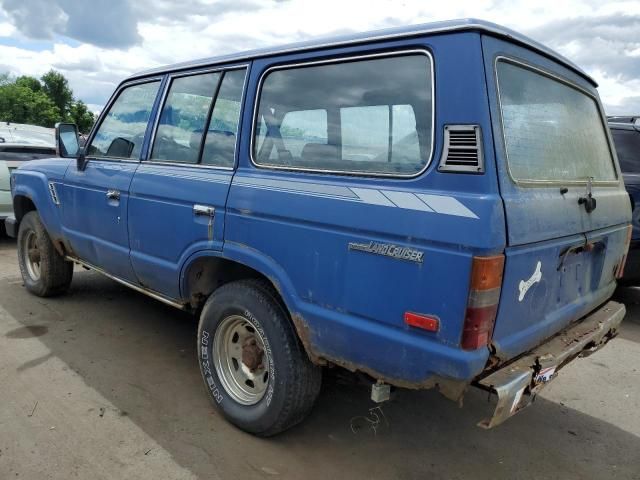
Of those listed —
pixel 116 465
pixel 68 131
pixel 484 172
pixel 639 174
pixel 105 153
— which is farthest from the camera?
pixel 639 174

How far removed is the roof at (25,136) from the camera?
7.88 meters

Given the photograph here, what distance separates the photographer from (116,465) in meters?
2.61

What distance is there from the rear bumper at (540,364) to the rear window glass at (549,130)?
820mm

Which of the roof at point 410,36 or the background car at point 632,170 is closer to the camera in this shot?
the roof at point 410,36

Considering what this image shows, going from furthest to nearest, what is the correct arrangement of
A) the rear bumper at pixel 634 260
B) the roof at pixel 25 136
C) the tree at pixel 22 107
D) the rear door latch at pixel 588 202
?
the tree at pixel 22 107
the roof at pixel 25 136
the rear bumper at pixel 634 260
the rear door latch at pixel 588 202

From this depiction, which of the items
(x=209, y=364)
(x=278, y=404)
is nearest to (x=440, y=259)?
(x=278, y=404)

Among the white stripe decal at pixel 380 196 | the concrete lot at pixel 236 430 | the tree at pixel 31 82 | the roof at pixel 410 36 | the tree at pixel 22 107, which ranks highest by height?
the tree at pixel 31 82

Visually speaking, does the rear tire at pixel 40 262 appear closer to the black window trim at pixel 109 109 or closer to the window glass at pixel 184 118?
the black window trim at pixel 109 109

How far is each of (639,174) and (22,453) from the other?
5.64 metres

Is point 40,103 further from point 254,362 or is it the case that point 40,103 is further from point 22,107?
point 254,362

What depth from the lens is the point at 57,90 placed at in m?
72.8

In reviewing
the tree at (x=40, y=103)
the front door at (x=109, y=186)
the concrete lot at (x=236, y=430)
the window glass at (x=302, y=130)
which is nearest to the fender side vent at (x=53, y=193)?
the front door at (x=109, y=186)

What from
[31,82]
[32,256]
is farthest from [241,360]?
[31,82]

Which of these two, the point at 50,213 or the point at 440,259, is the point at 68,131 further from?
the point at 440,259
